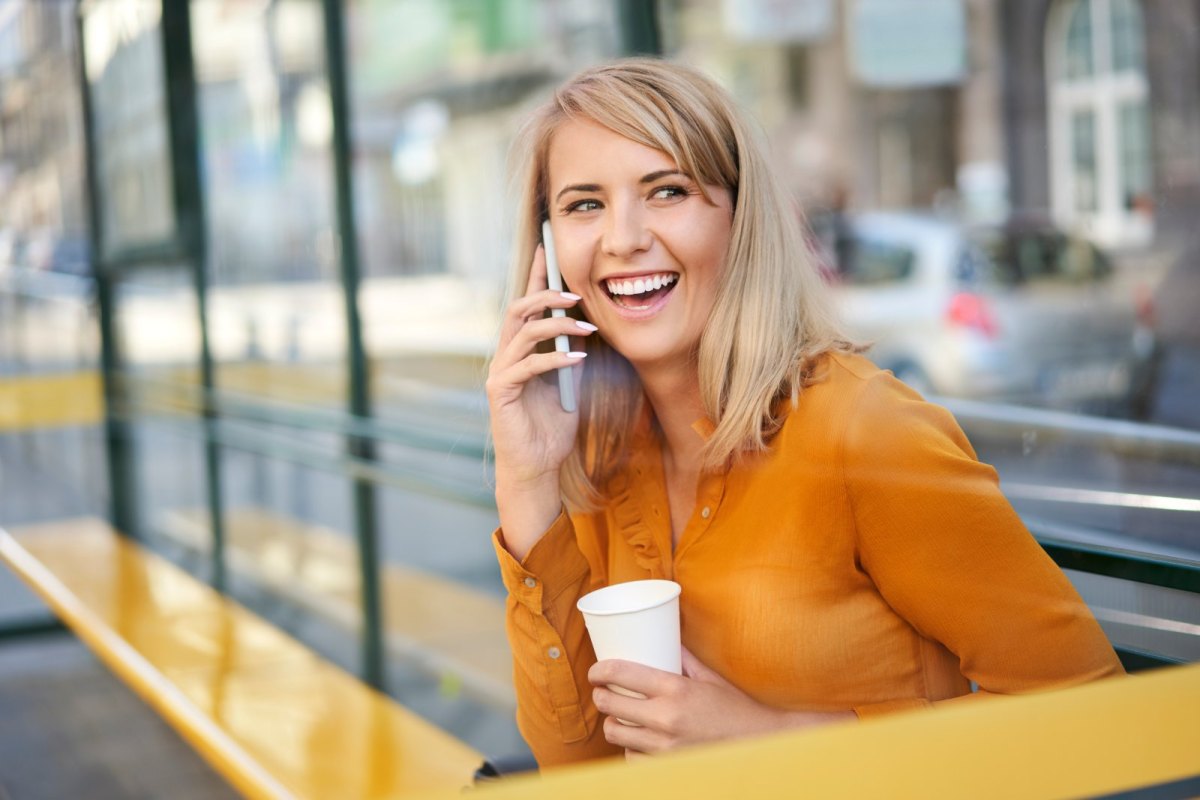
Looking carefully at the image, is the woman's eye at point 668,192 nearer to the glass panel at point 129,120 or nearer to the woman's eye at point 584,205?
the woman's eye at point 584,205

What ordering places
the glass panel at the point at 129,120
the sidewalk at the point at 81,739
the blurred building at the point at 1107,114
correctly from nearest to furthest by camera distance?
1. the blurred building at the point at 1107,114
2. the sidewalk at the point at 81,739
3. the glass panel at the point at 129,120

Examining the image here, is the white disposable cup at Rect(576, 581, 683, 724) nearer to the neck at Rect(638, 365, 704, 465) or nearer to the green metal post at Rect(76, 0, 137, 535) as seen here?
the neck at Rect(638, 365, 704, 465)

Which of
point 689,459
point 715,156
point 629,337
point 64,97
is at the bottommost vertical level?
point 689,459

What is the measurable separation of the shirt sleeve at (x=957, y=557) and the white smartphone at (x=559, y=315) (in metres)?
0.29

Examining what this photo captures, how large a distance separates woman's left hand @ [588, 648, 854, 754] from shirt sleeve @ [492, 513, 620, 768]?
0.09 meters

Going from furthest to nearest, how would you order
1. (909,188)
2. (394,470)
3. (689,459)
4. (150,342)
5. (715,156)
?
(909,188), (150,342), (394,470), (689,459), (715,156)

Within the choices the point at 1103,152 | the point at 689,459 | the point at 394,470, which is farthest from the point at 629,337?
the point at 1103,152

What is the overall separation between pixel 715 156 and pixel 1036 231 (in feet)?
14.1

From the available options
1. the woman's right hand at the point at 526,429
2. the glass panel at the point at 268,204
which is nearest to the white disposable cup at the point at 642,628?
the woman's right hand at the point at 526,429

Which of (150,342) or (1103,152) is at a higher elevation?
(1103,152)

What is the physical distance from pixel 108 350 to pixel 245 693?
297cm

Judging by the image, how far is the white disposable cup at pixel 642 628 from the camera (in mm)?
1179

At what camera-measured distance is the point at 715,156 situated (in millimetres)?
1248

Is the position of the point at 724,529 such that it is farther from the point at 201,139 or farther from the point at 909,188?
the point at 909,188
